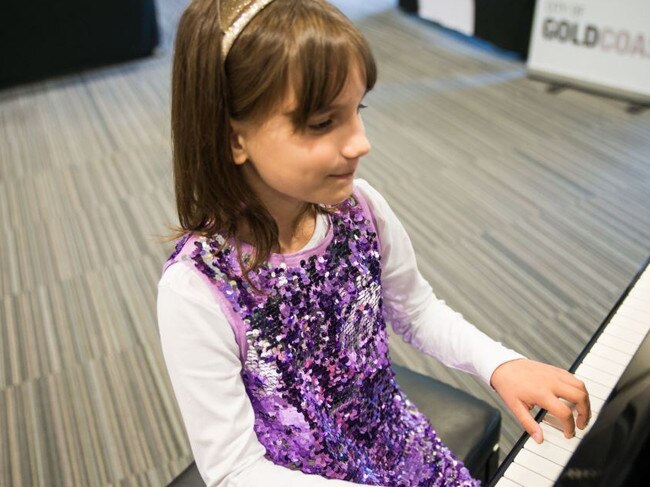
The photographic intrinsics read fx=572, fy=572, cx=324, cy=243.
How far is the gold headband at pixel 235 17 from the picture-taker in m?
0.59

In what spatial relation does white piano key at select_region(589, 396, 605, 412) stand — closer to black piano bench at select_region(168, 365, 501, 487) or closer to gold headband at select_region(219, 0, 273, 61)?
black piano bench at select_region(168, 365, 501, 487)

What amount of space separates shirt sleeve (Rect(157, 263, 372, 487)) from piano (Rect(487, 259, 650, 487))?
0.74ft

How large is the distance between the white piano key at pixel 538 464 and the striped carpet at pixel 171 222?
84 cm

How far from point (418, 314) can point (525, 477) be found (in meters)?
0.31

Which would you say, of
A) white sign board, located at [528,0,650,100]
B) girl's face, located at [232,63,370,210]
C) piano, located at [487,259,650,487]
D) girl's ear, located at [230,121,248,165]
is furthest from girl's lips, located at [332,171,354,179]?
white sign board, located at [528,0,650,100]

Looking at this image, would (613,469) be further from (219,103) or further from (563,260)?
(563,260)

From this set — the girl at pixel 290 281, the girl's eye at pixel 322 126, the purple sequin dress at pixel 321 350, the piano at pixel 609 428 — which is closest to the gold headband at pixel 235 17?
the girl at pixel 290 281

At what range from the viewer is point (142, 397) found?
67.3 inches

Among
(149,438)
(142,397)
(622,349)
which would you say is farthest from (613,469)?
(142,397)

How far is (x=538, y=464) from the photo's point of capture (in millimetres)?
681

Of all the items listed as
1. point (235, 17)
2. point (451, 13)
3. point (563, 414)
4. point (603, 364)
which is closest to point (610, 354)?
point (603, 364)

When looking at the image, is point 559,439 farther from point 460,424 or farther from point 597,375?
point 460,424

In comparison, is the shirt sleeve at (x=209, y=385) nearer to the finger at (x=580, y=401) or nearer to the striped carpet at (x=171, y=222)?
the finger at (x=580, y=401)

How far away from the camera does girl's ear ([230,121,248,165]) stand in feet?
2.12
